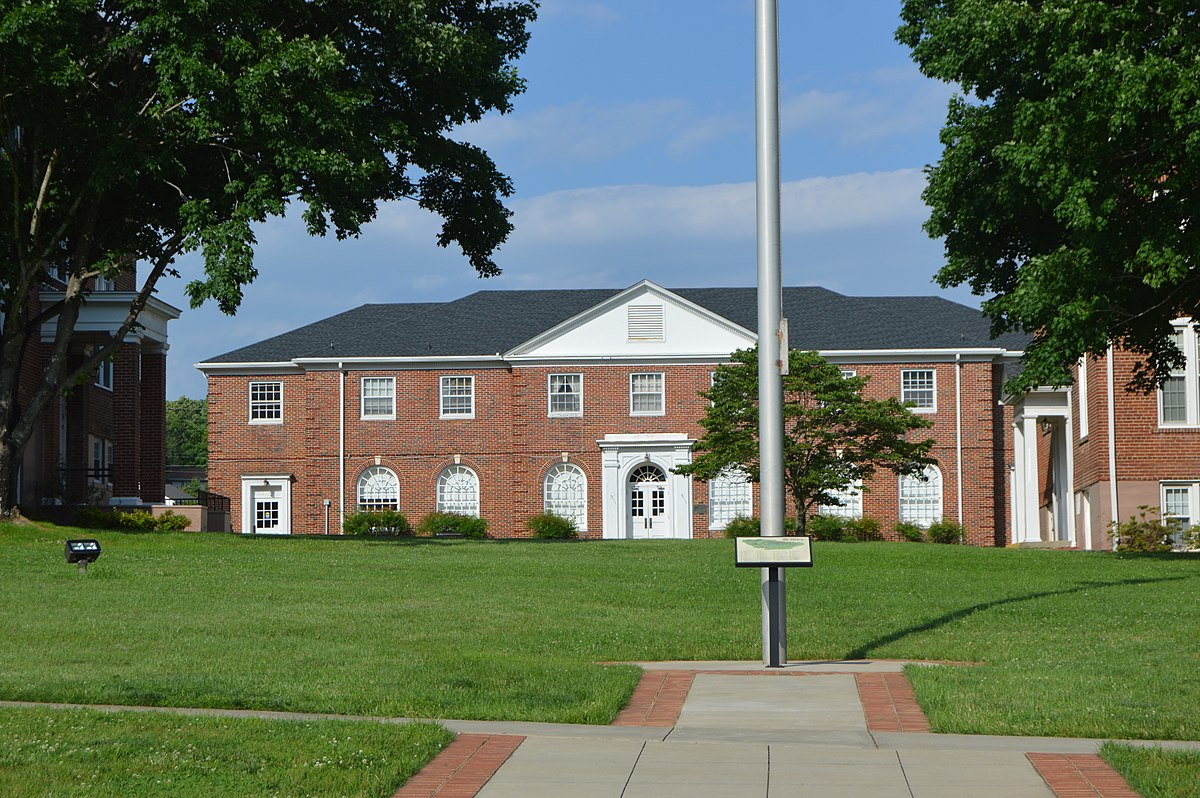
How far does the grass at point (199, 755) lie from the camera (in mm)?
7723

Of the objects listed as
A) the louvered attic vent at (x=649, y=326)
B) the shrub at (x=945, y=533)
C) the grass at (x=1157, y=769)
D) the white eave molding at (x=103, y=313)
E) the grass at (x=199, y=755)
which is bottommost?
the shrub at (x=945, y=533)

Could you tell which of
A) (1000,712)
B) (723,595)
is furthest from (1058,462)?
(1000,712)

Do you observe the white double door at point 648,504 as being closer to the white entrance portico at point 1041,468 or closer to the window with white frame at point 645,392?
the window with white frame at point 645,392

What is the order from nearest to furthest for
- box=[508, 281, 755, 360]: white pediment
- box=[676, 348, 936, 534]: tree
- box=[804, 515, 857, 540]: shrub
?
box=[676, 348, 936, 534]: tree < box=[804, 515, 857, 540]: shrub < box=[508, 281, 755, 360]: white pediment

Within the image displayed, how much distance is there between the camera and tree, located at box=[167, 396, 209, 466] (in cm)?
11800

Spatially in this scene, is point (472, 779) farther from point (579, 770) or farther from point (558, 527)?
point (558, 527)

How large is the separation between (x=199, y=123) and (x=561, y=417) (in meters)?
26.3

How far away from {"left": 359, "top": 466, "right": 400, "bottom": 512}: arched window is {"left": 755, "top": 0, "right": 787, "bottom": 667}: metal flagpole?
38.3 meters

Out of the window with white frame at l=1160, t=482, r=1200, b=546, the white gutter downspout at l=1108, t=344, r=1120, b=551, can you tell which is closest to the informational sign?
the white gutter downspout at l=1108, t=344, r=1120, b=551

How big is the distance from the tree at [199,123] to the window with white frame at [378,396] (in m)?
A: 20.9

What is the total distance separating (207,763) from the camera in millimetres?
8250

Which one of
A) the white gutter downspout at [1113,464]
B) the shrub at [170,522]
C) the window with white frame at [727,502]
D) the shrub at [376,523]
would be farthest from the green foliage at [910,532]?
the shrub at [170,522]

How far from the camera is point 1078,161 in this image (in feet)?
73.0

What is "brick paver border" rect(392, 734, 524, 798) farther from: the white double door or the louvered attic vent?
the louvered attic vent
